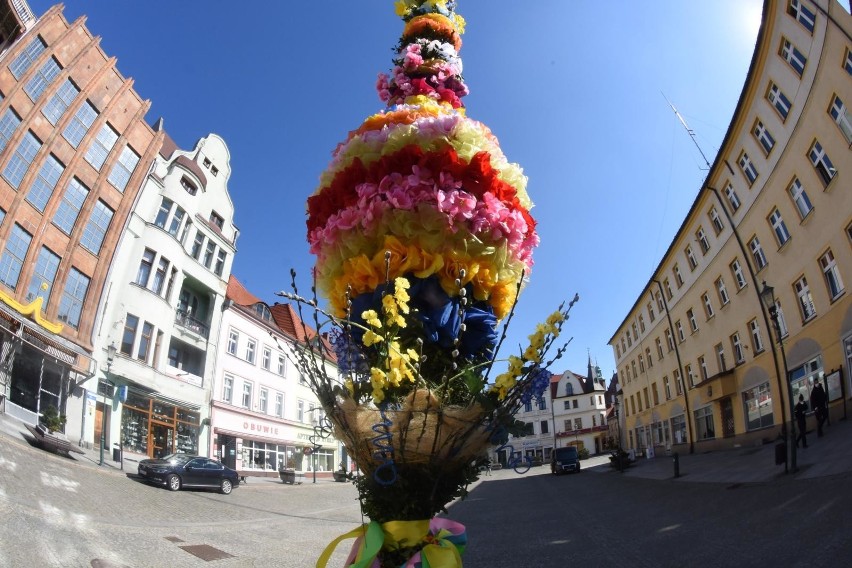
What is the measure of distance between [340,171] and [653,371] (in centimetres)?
3697

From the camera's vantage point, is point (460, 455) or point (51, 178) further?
point (51, 178)

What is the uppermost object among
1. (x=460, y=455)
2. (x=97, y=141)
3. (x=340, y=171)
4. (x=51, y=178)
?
(x=97, y=141)

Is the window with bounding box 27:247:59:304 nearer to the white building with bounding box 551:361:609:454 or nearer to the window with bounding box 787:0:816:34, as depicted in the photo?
the window with bounding box 787:0:816:34

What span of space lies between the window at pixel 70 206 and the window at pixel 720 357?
95.3 ft

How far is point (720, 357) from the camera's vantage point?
23297mm

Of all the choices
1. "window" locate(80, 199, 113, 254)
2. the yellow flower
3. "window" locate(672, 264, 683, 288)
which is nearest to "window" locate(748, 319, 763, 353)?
"window" locate(672, 264, 683, 288)

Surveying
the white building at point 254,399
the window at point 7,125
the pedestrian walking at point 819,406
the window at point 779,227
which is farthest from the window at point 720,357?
the window at point 7,125

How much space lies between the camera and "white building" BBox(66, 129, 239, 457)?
17.8 m

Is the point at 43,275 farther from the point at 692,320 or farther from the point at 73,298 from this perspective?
the point at 692,320

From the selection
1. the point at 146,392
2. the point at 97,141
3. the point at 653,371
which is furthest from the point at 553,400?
the point at 97,141

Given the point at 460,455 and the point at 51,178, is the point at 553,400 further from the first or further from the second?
the point at 460,455

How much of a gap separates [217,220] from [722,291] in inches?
1054

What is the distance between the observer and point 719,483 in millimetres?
11375

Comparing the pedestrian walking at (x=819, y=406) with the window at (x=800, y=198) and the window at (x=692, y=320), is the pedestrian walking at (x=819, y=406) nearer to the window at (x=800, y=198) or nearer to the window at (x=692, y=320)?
the window at (x=800, y=198)
